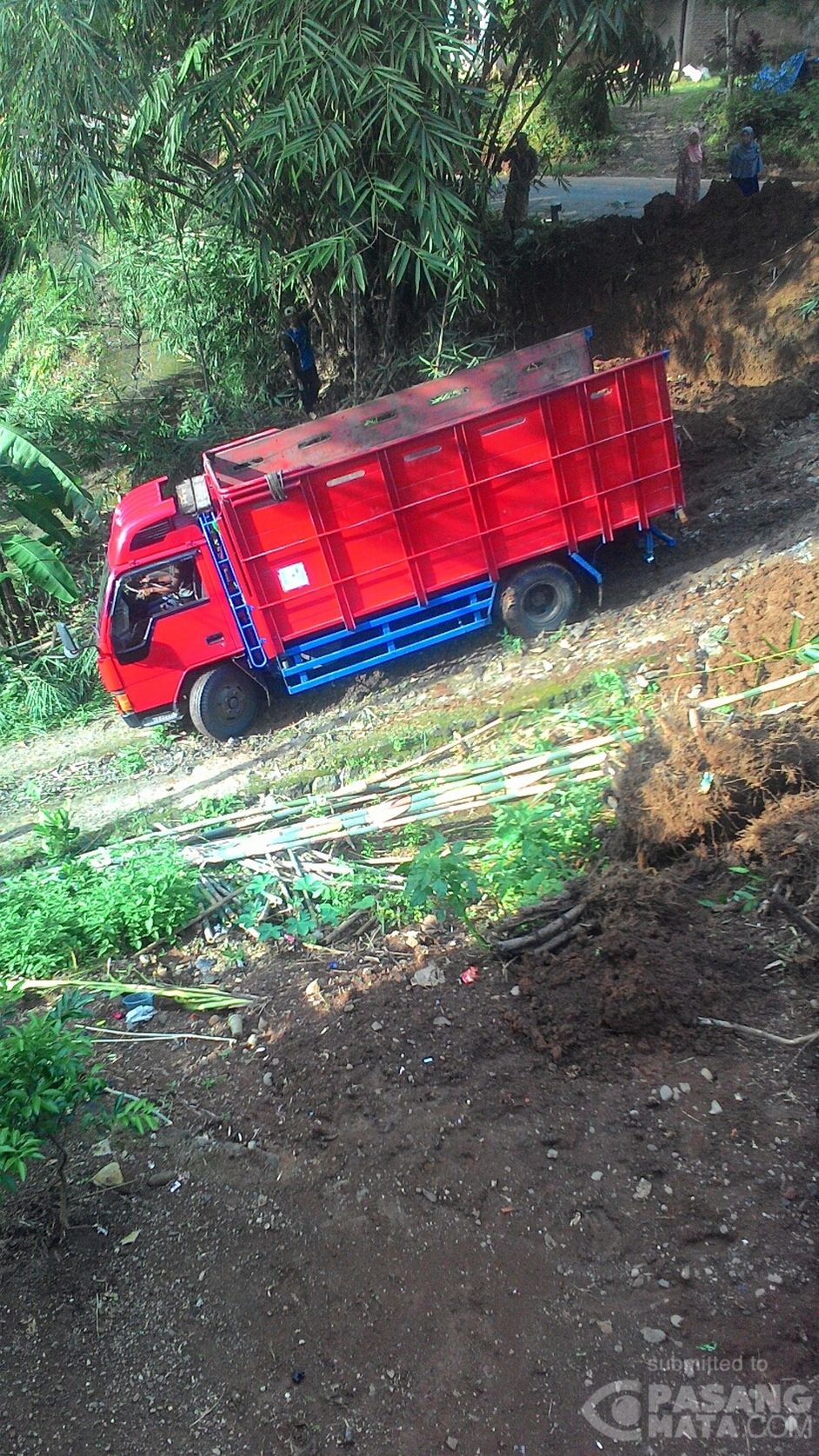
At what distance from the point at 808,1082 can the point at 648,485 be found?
6.83 m

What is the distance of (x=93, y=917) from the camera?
616cm

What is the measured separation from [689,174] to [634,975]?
13.7 meters

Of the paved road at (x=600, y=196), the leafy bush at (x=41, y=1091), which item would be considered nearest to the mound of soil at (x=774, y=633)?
the leafy bush at (x=41, y=1091)

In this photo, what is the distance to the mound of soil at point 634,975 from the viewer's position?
4238 mm

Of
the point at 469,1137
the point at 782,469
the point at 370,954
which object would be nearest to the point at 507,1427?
the point at 469,1137

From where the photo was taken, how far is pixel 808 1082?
3873mm

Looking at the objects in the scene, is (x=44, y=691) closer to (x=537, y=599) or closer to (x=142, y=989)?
(x=537, y=599)

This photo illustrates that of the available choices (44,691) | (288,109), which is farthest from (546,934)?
(288,109)

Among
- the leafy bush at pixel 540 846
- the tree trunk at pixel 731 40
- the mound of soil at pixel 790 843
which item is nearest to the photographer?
the mound of soil at pixel 790 843

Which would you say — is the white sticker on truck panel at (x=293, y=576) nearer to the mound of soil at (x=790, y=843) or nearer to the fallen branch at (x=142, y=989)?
the fallen branch at (x=142, y=989)

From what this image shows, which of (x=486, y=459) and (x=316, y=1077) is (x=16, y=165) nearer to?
(x=486, y=459)

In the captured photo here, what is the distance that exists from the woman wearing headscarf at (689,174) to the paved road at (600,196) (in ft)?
10.1

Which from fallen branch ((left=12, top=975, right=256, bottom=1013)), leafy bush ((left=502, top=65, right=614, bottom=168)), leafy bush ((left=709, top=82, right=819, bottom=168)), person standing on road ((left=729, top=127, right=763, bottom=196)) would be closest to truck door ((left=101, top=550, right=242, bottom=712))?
fallen branch ((left=12, top=975, right=256, bottom=1013))

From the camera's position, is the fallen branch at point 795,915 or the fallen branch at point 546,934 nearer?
the fallen branch at point 795,915
